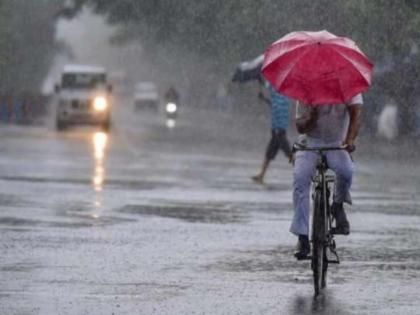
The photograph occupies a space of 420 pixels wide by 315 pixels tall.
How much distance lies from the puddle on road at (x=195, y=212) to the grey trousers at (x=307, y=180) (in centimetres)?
495

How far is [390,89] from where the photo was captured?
48188mm

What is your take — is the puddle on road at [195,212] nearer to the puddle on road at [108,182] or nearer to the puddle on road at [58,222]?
the puddle on road at [58,222]

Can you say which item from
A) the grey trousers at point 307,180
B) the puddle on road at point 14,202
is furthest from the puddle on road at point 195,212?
the grey trousers at point 307,180

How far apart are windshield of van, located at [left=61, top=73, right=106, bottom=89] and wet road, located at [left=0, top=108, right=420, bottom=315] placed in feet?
79.3

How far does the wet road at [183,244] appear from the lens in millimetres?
10523

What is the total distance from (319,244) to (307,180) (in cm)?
65

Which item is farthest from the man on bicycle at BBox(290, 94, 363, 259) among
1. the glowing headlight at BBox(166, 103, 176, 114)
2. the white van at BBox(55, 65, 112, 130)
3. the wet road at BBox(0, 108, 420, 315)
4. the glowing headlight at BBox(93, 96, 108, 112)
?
the glowing headlight at BBox(166, 103, 176, 114)

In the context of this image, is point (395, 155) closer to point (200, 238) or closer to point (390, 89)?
point (390, 89)

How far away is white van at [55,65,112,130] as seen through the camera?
5084 cm

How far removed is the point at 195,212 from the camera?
58.6 feet

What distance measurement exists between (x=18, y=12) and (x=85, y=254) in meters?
59.8

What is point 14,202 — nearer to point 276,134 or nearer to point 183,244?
point 183,244

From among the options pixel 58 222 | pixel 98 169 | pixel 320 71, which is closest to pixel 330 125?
pixel 320 71

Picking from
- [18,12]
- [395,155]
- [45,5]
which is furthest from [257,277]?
[45,5]
